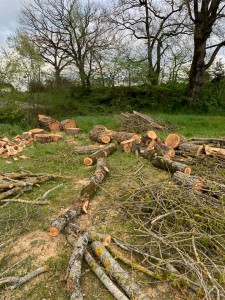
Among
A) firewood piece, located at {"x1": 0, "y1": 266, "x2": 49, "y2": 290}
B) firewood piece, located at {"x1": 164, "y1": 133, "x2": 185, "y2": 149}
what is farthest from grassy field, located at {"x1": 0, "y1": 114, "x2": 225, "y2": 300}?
firewood piece, located at {"x1": 164, "y1": 133, "x2": 185, "y2": 149}

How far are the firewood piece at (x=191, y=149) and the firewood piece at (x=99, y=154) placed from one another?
1.75 m

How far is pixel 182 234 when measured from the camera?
→ 2961 mm

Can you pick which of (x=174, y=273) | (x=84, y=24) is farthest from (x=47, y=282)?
(x=84, y=24)

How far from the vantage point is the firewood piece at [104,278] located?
2333 mm

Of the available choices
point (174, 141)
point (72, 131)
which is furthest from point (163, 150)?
point (72, 131)

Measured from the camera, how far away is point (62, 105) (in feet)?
39.9

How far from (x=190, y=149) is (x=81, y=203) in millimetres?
3218

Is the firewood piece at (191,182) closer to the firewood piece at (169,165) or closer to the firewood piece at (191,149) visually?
the firewood piece at (169,165)

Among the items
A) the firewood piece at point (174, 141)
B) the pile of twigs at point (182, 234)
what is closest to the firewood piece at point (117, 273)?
the pile of twigs at point (182, 234)

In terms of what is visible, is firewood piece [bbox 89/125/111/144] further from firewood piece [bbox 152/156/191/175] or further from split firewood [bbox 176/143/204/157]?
split firewood [bbox 176/143/204/157]

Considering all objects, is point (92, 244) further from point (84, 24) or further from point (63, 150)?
point (84, 24)

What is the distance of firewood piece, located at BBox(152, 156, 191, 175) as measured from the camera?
486 cm

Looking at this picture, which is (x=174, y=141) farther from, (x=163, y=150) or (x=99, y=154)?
(x=99, y=154)

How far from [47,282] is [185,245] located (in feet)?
4.99
